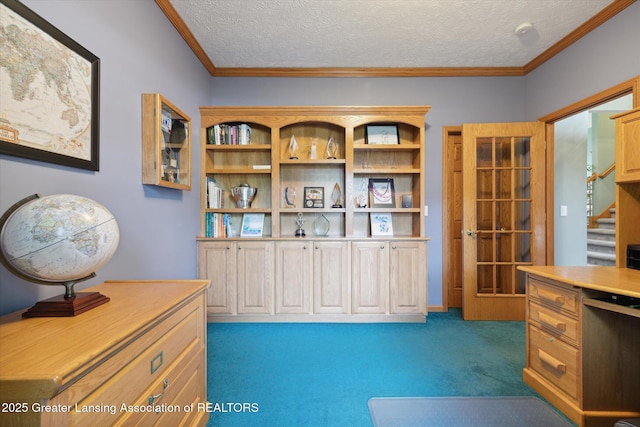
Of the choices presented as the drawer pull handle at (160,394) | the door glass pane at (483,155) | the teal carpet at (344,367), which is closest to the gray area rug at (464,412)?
the teal carpet at (344,367)

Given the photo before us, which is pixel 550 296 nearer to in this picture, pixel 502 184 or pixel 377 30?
pixel 502 184

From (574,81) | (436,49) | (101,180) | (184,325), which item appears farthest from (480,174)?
(101,180)

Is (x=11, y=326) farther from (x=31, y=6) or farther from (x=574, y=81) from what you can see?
(x=574, y=81)

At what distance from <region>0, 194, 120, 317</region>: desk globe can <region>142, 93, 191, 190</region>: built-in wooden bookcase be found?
1031 mm

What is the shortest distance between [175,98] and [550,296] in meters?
3.22

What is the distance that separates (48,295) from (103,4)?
5.21ft

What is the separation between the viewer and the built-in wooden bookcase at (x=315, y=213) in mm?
2967

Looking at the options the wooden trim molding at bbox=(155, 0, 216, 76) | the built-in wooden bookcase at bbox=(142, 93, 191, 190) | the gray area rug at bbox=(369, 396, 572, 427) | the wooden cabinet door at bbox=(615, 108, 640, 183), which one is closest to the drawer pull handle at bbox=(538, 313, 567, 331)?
the gray area rug at bbox=(369, 396, 572, 427)

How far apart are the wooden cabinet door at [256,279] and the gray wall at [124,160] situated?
0.59 metres

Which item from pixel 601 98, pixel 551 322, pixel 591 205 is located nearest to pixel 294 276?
pixel 551 322

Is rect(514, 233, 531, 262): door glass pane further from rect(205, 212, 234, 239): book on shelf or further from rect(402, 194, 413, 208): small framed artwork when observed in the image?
rect(205, 212, 234, 239): book on shelf

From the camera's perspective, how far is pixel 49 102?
1231 mm

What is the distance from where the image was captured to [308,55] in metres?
3.01

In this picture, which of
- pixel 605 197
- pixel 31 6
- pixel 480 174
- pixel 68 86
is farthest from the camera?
pixel 605 197
